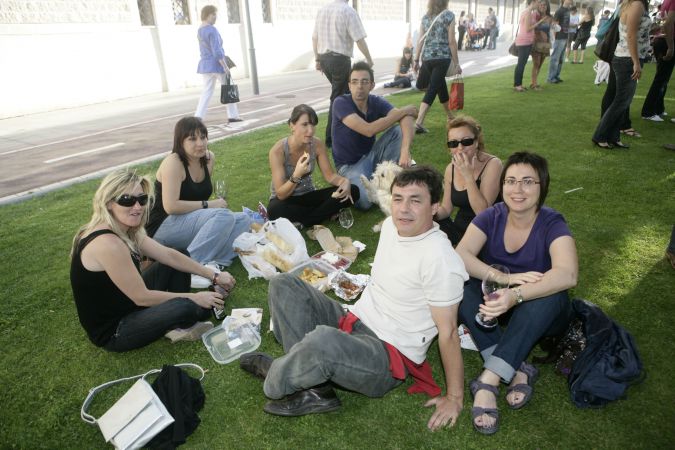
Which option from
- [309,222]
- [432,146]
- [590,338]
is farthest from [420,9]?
[590,338]

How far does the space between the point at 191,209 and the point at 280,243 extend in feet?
3.33

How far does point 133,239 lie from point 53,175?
6.17 m

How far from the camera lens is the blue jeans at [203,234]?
4.37 meters

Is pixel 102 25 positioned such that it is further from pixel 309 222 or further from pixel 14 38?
pixel 309 222

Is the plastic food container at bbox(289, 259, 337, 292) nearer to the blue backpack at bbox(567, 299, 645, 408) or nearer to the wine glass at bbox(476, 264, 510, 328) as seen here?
the wine glass at bbox(476, 264, 510, 328)

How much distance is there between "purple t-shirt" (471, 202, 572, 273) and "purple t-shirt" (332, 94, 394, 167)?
290 cm

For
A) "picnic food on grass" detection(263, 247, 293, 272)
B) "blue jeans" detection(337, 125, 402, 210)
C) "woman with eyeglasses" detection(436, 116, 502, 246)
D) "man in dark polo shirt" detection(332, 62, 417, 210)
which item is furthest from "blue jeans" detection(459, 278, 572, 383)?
"blue jeans" detection(337, 125, 402, 210)

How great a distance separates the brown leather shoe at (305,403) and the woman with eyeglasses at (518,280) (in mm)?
888

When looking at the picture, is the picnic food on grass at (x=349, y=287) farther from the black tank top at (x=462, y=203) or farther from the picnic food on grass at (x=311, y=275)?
the black tank top at (x=462, y=203)

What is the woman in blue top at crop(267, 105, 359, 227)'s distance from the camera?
469cm

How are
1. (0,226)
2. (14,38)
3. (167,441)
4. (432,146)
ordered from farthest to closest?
(14,38) → (432,146) → (0,226) → (167,441)

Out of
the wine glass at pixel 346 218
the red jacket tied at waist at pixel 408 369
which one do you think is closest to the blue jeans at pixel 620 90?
the wine glass at pixel 346 218

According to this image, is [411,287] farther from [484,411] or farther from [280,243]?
[280,243]

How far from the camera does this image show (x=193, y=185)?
451 centimetres
